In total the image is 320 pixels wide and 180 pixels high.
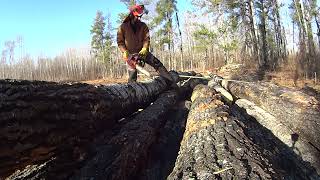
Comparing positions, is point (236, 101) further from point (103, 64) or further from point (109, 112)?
point (103, 64)

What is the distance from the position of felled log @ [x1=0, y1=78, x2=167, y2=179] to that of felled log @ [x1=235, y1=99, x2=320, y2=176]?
7.78 ft

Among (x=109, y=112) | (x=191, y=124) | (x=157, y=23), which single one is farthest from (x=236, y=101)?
(x=157, y=23)

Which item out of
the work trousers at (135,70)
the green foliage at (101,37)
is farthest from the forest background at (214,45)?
the work trousers at (135,70)

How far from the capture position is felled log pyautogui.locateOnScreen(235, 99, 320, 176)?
174 inches

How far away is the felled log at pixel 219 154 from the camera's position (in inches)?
102

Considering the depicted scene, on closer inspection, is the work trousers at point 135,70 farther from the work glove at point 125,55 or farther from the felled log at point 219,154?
the felled log at point 219,154

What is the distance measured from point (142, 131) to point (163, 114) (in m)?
1.56

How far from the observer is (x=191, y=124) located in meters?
4.38

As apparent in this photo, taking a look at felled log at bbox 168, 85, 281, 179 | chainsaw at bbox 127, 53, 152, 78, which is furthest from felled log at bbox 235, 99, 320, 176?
chainsaw at bbox 127, 53, 152, 78

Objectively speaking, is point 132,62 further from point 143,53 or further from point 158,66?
point 158,66

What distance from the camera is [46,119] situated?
3.03 m

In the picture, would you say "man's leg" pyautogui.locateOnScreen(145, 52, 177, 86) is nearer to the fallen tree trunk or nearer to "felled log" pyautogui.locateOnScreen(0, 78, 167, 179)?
the fallen tree trunk

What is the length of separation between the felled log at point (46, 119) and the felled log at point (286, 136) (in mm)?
2372

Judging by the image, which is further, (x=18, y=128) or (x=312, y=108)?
(x=312, y=108)
